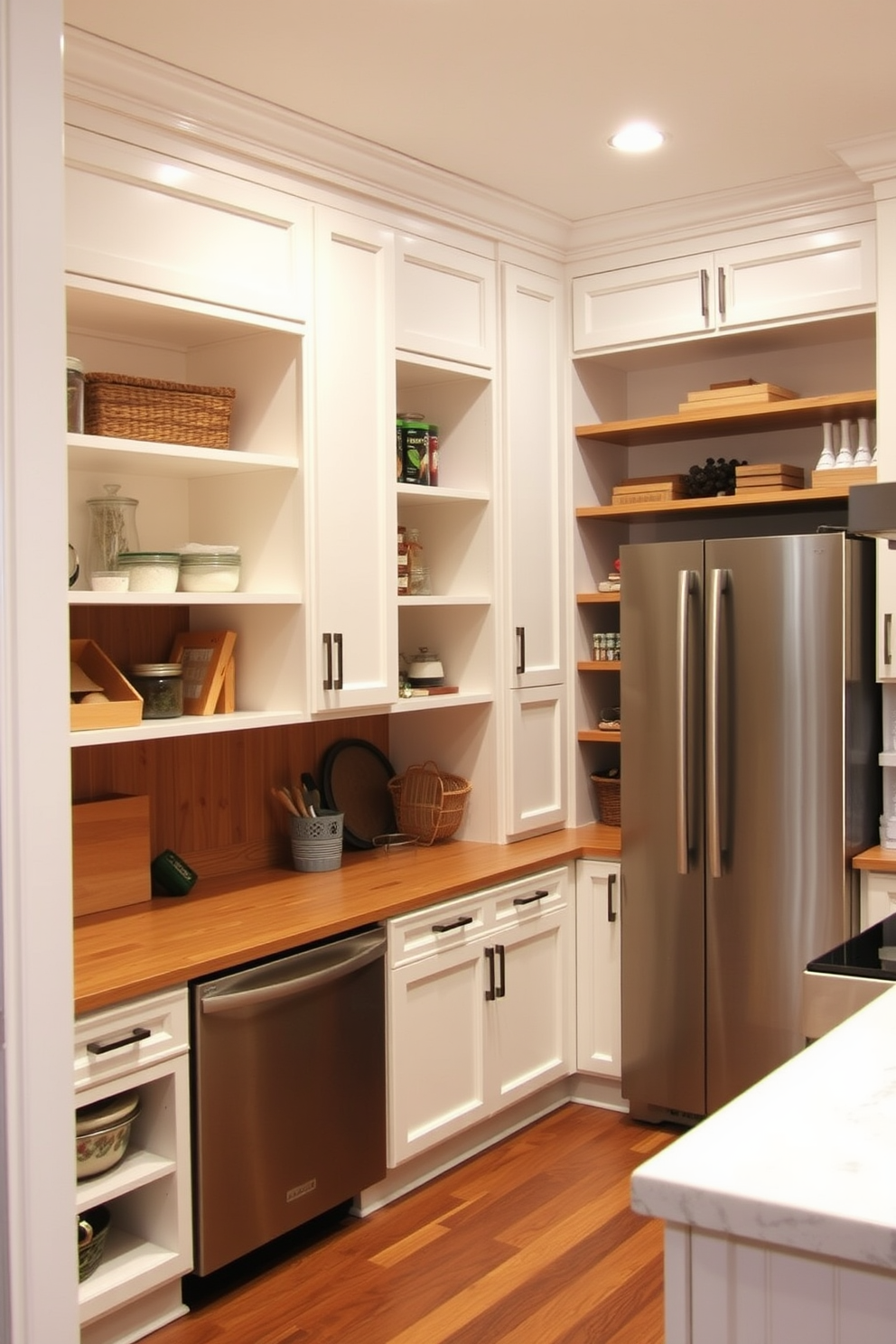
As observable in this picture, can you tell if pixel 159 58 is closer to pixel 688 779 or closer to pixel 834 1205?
pixel 688 779

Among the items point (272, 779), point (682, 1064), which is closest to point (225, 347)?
point (272, 779)

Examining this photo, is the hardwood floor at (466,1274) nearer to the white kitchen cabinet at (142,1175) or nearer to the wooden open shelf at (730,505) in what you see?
the white kitchen cabinet at (142,1175)

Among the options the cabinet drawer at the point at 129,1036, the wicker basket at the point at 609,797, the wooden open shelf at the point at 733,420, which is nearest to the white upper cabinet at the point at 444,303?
the wooden open shelf at the point at 733,420

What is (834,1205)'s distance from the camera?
125 centimetres

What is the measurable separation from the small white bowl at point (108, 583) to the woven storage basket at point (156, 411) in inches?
12.5

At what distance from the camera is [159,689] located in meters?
3.12

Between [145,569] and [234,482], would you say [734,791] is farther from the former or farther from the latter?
[145,569]

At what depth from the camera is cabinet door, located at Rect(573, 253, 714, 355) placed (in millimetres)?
3986

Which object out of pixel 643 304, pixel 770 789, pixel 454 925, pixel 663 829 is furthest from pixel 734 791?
pixel 643 304

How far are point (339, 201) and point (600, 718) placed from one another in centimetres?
194

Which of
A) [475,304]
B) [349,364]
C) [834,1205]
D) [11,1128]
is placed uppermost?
[475,304]

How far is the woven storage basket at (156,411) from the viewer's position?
2934 mm

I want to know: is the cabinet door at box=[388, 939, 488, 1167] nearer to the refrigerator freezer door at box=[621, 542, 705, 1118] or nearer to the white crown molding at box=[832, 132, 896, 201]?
the refrigerator freezer door at box=[621, 542, 705, 1118]

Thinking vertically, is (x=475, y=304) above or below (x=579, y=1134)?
above
